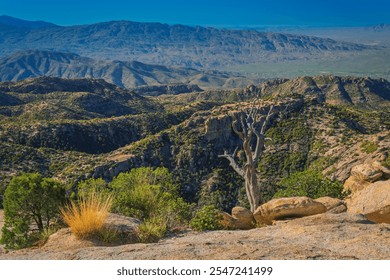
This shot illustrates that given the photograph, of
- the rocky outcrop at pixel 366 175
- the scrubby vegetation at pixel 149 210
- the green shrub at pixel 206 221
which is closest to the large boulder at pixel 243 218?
the green shrub at pixel 206 221

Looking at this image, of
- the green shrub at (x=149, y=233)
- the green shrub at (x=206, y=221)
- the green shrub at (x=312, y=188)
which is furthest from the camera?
the green shrub at (x=312, y=188)

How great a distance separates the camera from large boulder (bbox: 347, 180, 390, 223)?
15.2 metres

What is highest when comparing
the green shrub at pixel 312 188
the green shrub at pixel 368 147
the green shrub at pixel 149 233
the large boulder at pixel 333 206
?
the green shrub at pixel 368 147

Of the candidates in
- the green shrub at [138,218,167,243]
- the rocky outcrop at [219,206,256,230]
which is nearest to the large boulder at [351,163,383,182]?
the rocky outcrop at [219,206,256,230]

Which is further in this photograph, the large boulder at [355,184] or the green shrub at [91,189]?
the large boulder at [355,184]

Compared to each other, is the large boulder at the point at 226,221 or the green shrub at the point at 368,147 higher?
the green shrub at the point at 368,147

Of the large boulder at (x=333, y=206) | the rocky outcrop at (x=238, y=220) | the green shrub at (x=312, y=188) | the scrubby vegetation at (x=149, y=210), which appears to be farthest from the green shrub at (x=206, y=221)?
the green shrub at (x=312, y=188)

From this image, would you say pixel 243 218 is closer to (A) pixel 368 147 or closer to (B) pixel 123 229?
(B) pixel 123 229

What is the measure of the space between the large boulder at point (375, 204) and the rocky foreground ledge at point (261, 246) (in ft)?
12.3

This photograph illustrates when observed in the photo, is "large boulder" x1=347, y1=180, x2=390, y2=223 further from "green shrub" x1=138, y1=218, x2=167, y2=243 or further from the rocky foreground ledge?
"green shrub" x1=138, y1=218, x2=167, y2=243

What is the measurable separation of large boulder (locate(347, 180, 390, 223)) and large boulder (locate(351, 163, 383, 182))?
3.92 m

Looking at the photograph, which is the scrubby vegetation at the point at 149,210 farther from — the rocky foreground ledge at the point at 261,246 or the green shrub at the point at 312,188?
the green shrub at the point at 312,188

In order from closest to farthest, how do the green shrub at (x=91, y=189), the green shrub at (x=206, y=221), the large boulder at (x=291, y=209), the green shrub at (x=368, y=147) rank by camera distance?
the green shrub at (x=206, y=221)
the green shrub at (x=91, y=189)
the large boulder at (x=291, y=209)
the green shrub at (x=368, y=147)

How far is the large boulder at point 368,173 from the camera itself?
21078 mm
